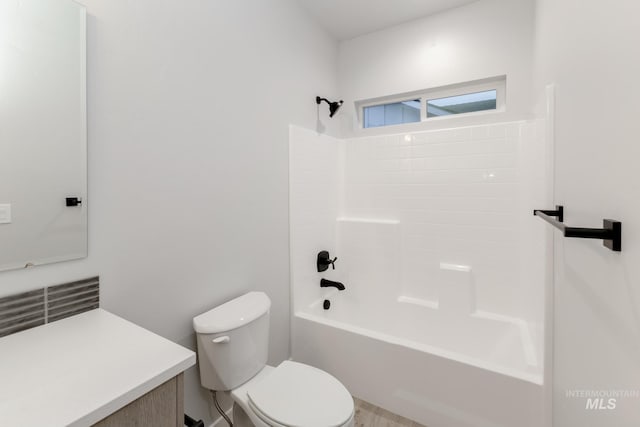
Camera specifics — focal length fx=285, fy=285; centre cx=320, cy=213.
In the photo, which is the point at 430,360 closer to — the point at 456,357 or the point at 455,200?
the point at 456,357

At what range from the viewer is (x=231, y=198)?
1636 mm

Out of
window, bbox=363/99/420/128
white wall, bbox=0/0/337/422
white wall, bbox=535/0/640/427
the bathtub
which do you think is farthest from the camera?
window, bbox=363/99/420/128

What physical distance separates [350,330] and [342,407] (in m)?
0.67

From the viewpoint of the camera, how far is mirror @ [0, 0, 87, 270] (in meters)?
0.88

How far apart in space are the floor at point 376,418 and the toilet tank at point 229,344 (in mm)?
753

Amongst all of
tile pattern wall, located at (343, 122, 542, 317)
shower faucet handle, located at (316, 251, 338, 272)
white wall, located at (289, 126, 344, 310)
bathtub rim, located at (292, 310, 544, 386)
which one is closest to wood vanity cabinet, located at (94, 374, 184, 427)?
bathtub rim, located at (292, 310, 544, 386)

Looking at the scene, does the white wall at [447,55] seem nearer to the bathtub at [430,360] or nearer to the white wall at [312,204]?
the white wall at [312,204]

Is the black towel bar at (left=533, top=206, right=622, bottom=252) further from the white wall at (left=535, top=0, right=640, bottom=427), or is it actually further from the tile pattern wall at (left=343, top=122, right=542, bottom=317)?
the tile pattern wall at (left=343, top=122, right=542, bottom=317)

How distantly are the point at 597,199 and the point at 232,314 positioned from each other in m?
1.44

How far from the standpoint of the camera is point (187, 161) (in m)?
1.40

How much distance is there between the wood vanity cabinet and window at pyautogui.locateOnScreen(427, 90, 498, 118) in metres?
2.49

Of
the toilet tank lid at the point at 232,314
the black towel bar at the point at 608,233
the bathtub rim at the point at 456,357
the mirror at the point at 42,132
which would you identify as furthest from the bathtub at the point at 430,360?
the mirror at the point at 42,132

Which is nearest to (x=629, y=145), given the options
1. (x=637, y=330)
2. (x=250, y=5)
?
(x=637, y=330)

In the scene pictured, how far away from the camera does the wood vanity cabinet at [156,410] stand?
62 centimetres
